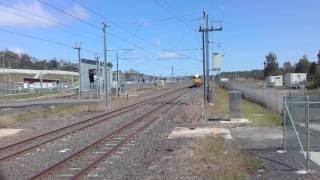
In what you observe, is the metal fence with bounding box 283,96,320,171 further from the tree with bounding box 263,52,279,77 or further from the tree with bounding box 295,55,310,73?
the tree with bounding box 263,52,279,77

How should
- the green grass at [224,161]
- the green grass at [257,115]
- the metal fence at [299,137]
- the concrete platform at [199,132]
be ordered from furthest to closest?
the green grass at [257,115] < the concrete platform at [199,132] < the metal fence at [299,137] < the green grass at [224,161]

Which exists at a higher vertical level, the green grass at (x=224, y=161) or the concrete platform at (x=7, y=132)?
the green grass at (x=224, y=161)

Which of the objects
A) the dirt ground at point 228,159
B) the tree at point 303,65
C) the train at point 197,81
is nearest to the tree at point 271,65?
the tree at point 303,65

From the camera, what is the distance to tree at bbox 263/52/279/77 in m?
192

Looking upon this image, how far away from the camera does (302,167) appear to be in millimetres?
14180

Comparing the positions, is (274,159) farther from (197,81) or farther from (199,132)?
(197,81)

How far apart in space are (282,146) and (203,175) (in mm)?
5770

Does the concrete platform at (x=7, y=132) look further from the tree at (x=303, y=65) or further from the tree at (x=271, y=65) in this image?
the tree at (x=271, y=65)

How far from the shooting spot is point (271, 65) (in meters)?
196

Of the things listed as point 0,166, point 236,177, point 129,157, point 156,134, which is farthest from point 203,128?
point 236,177

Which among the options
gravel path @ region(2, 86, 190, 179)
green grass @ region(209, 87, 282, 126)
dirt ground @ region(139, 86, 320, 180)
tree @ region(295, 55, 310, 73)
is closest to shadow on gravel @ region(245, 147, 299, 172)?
dirt ground @ region(139, 86, 320, 180)

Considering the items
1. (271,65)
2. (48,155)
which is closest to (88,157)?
(48,155)

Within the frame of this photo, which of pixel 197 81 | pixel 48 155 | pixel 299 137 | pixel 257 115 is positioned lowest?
pixel 48 155

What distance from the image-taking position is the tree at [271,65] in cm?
19200
